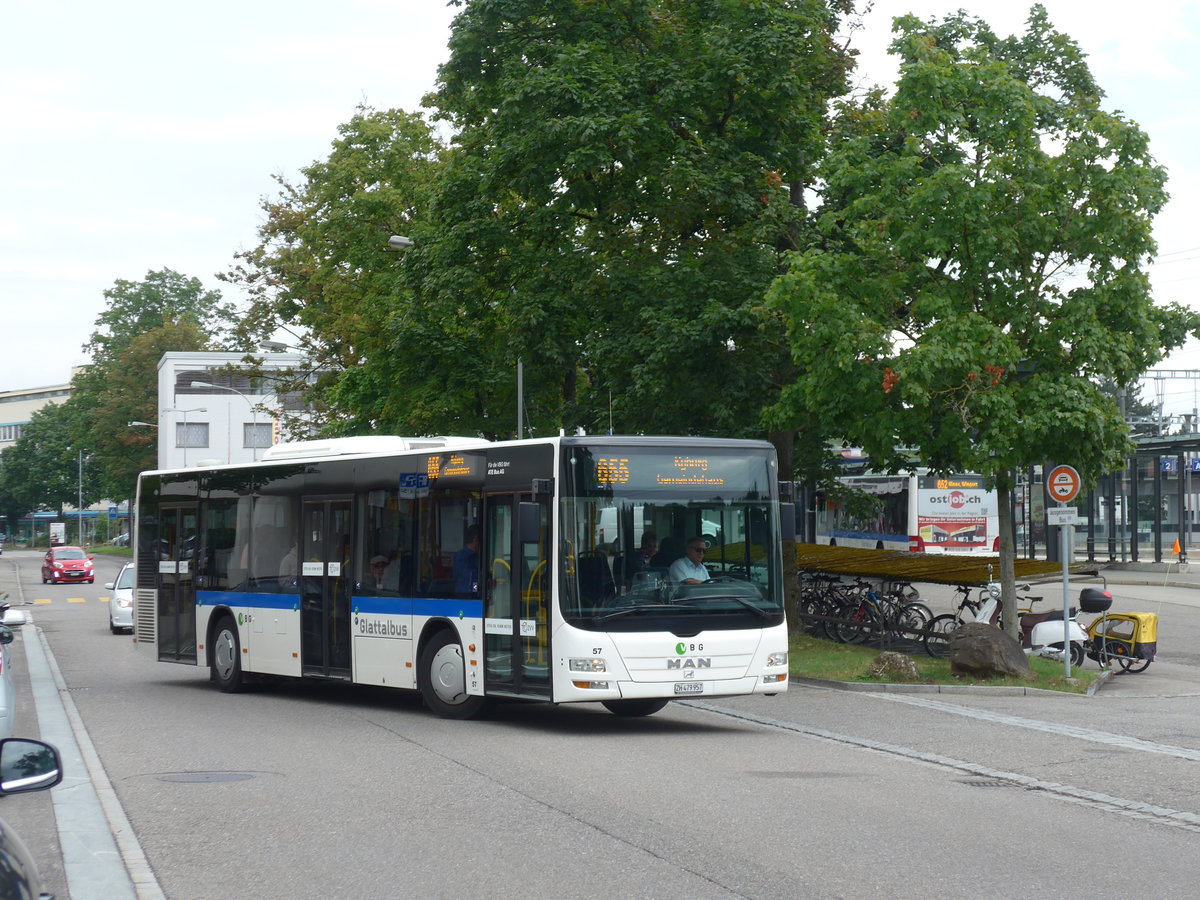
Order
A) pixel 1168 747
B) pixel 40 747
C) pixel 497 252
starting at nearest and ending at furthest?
pixel 40 747
pixel 1168 747
pixel 497 252

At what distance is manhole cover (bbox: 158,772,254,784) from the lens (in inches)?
432

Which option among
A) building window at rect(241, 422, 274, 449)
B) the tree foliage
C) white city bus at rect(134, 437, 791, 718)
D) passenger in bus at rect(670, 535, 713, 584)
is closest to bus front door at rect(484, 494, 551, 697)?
white city bus at rect(134, 437, 791, 718)

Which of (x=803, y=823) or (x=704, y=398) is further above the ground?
(x=704, y=398)

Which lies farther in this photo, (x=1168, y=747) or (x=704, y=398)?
(x=704, y=398)

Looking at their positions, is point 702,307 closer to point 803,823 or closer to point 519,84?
point 519,84

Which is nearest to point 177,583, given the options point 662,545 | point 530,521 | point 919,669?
point 530,521

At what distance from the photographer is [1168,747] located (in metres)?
13.6

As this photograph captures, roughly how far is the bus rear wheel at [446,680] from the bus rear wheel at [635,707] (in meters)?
1.37

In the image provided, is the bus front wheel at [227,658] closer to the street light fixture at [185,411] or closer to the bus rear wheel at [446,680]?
the bus rear wheel at [446,680]

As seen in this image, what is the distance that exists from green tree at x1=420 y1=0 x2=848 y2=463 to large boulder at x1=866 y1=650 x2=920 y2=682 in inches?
188

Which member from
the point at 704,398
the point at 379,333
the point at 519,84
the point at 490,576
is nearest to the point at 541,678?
the point at 490,576

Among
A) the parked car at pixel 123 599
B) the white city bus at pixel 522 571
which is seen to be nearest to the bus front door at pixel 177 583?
the white city bus at pixel 522 571

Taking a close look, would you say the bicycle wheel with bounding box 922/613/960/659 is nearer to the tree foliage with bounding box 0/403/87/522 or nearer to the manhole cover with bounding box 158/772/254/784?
the manhole cover with bounding box 158/772/254/784

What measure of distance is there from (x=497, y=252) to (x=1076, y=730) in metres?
14.9
